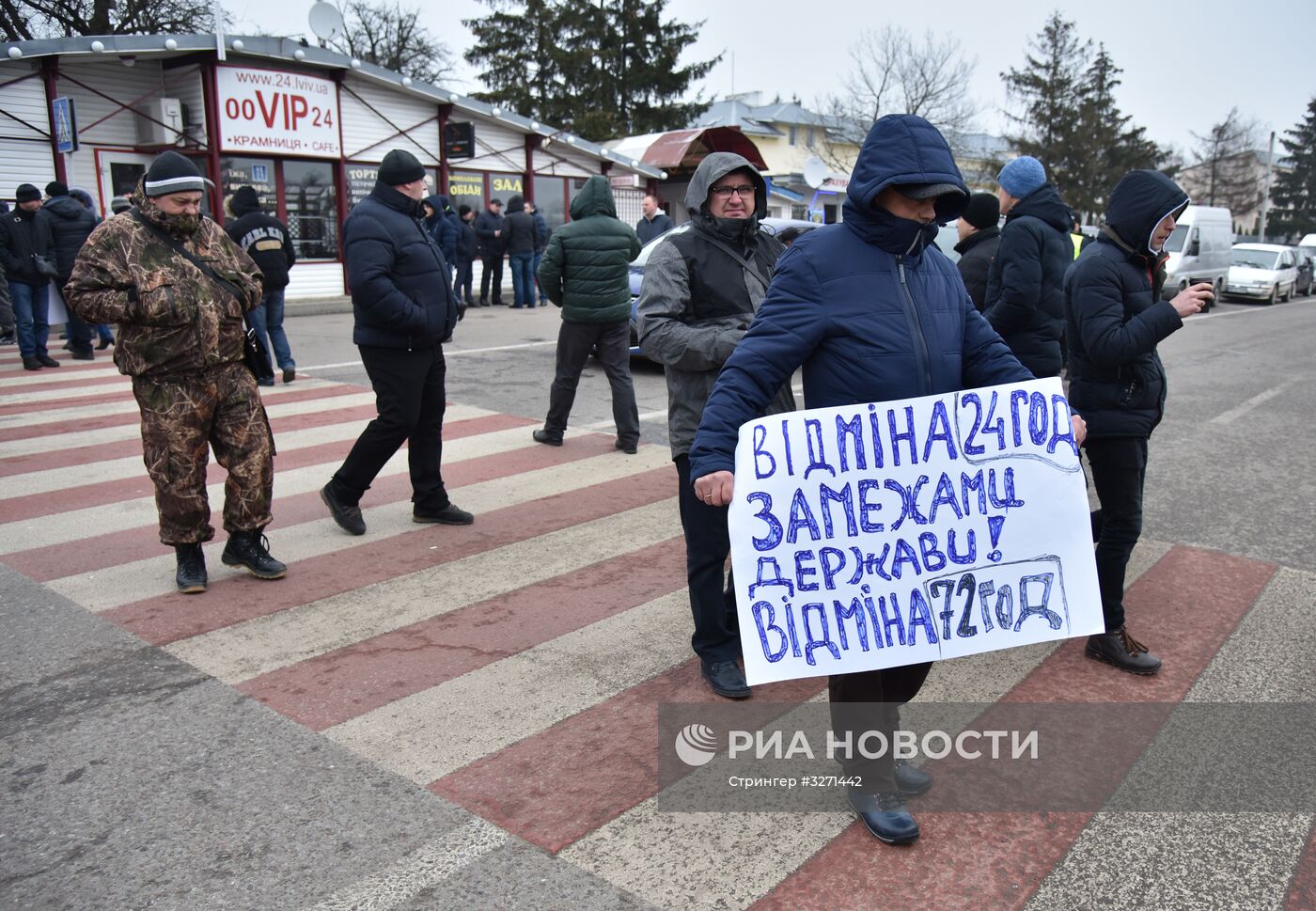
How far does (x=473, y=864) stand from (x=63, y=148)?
15.9 metres

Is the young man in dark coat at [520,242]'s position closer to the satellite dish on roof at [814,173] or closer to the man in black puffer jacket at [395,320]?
the satellite dish on roof at [814,173]

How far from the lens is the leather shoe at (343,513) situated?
18.6 feet

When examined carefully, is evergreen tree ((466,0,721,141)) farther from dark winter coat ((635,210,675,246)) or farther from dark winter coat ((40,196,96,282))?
dark winter coat ((40,196,96,282))

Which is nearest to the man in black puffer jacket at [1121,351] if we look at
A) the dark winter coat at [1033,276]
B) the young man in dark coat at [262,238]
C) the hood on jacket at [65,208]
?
the dark winter coat at [1033,276]

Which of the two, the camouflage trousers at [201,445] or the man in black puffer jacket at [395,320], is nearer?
the camouflage trousers at [201,445]

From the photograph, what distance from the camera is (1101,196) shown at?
Result: 171ft

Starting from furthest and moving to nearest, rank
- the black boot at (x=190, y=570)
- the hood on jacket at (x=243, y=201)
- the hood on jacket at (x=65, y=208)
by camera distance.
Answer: the hood on jacket at (x=65, y=208) → the hood on jacket at (x=243, y=201) → the black boot at (x=190, y=570)

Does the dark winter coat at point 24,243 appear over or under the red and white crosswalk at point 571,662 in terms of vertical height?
over

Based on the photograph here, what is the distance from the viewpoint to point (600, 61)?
141ft

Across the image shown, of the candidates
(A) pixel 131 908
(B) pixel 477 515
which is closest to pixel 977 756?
(A) pixel 131 908

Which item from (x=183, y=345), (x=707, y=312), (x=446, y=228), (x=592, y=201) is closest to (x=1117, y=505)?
(x=707, y=312)

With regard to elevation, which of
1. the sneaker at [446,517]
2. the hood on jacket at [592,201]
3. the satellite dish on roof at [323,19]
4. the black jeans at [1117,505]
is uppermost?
the satellite dish on roof at [323,19]

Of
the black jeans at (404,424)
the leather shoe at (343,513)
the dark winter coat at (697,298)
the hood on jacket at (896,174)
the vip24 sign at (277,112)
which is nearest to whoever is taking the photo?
the hood on jacket at (896,174)

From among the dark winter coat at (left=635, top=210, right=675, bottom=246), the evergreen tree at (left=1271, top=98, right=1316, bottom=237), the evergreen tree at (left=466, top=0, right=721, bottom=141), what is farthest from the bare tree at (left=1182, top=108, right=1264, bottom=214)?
the dark winter coat at (left=635, top=210, right=675, bottom=246)
